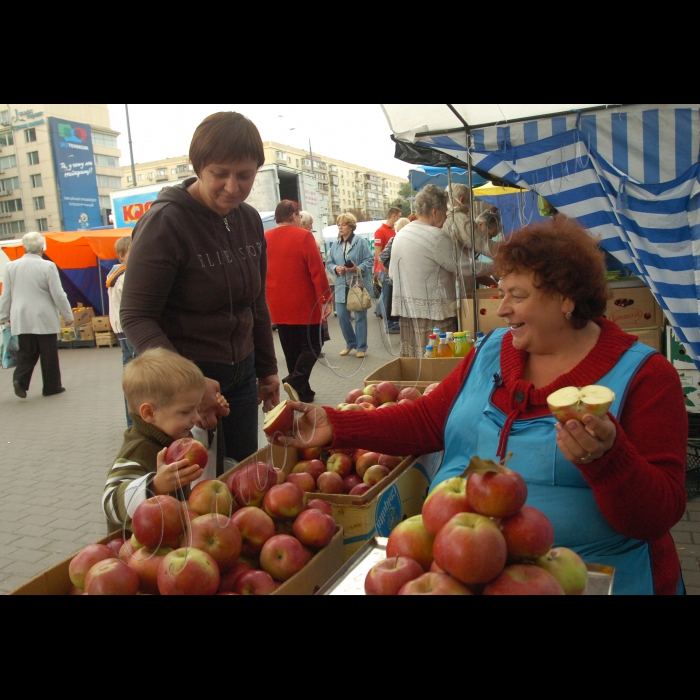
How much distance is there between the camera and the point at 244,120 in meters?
2.12

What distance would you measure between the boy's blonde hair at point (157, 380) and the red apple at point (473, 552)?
1130mm

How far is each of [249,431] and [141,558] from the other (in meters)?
1.17

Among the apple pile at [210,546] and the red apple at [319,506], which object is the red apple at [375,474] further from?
the apple pile at [210,546]

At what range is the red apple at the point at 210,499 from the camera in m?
1.64

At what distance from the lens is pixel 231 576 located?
1.60 m

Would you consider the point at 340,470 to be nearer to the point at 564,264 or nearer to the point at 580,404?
the point at 564,264

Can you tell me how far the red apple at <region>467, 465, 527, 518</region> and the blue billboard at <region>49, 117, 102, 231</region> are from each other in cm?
4365

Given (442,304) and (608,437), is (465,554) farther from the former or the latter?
(442,304)

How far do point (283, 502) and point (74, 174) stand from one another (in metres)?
47.0

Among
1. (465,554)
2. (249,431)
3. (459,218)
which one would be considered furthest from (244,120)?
(459,218)

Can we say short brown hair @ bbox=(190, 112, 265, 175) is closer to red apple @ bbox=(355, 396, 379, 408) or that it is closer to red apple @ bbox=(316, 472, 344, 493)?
red apple @ bbox=(316, 472, 344, 493)

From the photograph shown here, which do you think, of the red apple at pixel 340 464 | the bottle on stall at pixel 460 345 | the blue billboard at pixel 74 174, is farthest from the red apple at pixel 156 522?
the blue billboard at pixel 74 174

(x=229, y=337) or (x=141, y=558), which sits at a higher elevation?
(x=229, y=337)

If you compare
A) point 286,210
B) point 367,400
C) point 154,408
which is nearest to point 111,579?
point 154,408
